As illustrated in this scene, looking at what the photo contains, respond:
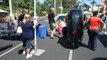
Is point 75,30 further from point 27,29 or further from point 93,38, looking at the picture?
point 27,29

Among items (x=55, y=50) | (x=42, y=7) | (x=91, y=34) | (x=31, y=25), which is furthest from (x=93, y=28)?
(x=42, y=7)

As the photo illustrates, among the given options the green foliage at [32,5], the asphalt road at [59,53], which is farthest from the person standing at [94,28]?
the green foliage at [32,5]

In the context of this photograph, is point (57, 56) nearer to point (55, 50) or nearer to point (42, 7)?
point (55, 50)

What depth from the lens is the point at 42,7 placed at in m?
78.9

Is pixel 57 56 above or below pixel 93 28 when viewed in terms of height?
below

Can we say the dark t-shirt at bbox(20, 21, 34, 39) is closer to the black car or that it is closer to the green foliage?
the black car

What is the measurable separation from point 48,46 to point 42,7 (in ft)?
215

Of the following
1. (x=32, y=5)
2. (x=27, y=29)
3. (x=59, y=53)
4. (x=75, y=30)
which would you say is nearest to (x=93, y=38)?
(x=75, y=30)

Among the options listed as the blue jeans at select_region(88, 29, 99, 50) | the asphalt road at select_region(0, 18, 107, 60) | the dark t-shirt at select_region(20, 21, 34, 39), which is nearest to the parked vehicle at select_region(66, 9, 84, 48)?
the asphalt road at select_region(0, 18, 107, 60)

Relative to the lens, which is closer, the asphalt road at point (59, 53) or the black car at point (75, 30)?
the asphalt road at point (59, 53)

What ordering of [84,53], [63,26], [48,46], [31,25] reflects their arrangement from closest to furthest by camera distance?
1. [31,25]
2. [84,53]
3. [48,46]
4. [63,26]

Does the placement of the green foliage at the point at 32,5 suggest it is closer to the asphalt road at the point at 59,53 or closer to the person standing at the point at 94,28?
the asphalt road at the point at 59,53

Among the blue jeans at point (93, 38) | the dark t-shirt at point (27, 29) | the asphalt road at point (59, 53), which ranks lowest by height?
the asphalt road at point (59, 53)

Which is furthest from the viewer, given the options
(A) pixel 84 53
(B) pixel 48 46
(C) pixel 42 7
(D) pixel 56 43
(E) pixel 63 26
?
(C) pixel 42 7
